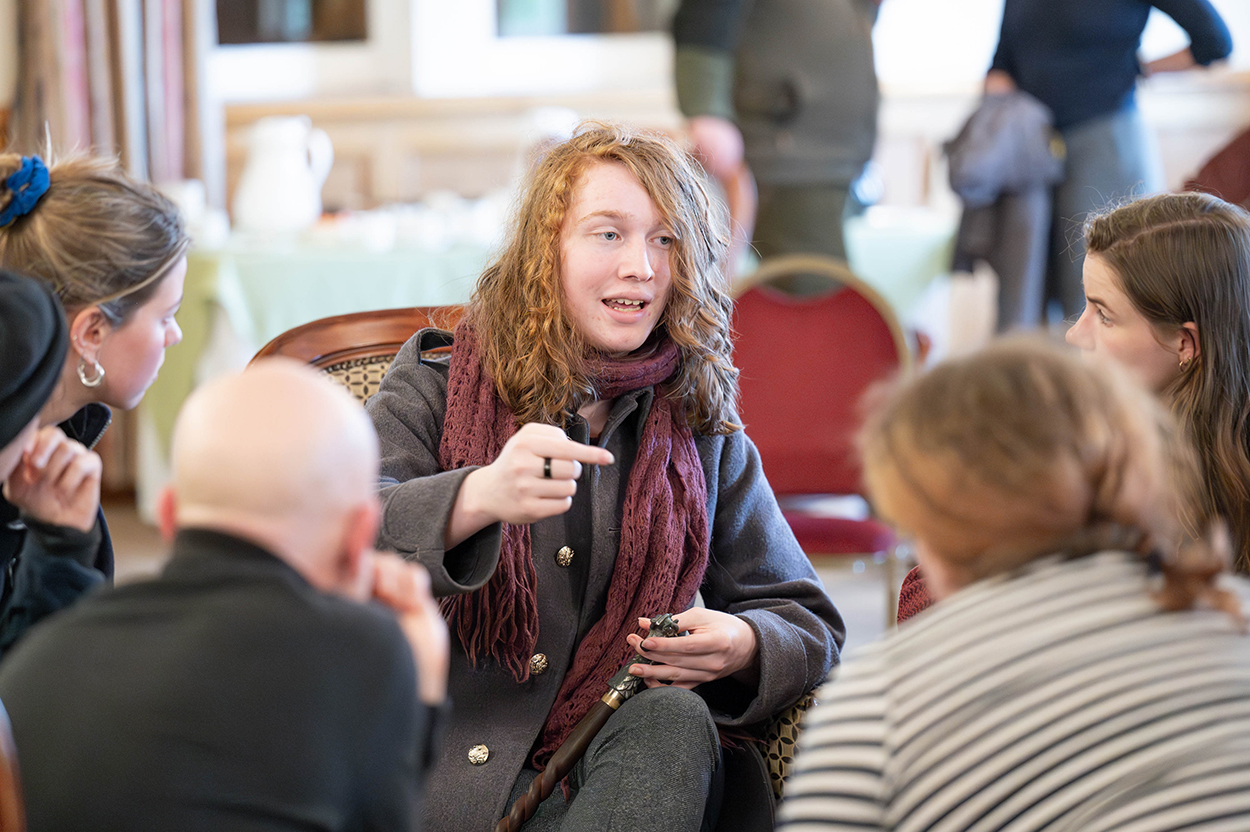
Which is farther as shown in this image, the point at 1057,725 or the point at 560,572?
the point at 560,572

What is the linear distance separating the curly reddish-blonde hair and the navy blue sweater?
2.14 metres

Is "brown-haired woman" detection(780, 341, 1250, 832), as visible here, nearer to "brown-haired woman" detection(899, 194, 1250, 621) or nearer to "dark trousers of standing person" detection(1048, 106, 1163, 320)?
"brown-haired woman" detection(899, 194, 1250, 621)

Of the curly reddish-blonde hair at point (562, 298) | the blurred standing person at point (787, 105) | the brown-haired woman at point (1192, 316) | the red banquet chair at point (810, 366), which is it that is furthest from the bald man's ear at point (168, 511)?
the blurred standing person at point (787, 105)

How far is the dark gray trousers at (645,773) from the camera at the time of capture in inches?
44.6

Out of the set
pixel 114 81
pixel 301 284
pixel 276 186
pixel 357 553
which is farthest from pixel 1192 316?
pixel 114 81

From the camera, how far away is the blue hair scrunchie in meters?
1.21

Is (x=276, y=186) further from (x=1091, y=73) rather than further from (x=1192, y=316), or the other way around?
(x=1192, y=316)

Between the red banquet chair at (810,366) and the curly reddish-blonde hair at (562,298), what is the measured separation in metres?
1.04

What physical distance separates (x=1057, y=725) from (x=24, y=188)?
1082 millimetres

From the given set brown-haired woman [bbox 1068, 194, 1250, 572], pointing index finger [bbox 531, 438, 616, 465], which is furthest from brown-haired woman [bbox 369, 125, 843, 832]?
brown-haired woman [bbox 1068, 194, 1250, 572]

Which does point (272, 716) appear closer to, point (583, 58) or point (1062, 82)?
point (1062, 82)

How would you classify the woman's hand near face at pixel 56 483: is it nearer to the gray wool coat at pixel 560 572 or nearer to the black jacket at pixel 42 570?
the black jacket at pixel 42 570

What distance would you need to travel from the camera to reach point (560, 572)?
4.41ft

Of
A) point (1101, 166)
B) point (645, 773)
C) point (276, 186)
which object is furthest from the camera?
point (276, 186)
